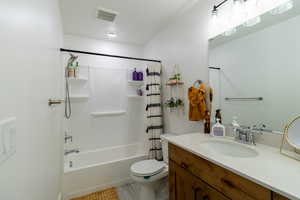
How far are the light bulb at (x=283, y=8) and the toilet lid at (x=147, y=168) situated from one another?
5.85 feet

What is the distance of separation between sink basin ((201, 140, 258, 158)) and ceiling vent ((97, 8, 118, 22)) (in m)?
1.95

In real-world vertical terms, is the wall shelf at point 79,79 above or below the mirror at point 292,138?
above

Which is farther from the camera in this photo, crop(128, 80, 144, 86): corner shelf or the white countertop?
crop(128, 80, 144, 86): corner shelf

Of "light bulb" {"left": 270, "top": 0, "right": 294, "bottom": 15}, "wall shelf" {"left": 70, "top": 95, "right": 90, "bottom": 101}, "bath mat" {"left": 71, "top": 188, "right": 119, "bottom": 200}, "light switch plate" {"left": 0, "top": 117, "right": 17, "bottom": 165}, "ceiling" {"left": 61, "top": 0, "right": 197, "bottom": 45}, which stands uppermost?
"ceiling" {"left": 61, "top": 0, "right": 197, "bottom": 45}

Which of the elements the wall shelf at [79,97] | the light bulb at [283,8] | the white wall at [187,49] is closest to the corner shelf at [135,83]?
the white wall at [187,49]

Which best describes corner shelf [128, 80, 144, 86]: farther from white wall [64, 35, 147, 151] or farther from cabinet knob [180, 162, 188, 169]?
cabinet knob [180, 162, 188, 169]

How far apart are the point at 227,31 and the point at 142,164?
5.84ft

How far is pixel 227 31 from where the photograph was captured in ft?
4.42

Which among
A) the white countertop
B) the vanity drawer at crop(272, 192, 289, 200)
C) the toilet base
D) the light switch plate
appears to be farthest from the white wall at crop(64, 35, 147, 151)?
the vanity drawer at crop(272, 192, 289, 200)

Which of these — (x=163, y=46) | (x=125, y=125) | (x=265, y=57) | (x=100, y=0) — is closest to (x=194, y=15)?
(x=163, y=46)

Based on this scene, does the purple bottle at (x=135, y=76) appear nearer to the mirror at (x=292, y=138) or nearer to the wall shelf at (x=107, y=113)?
the wall shelf at (x=107, y=113)

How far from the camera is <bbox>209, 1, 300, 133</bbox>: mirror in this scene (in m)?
0.95

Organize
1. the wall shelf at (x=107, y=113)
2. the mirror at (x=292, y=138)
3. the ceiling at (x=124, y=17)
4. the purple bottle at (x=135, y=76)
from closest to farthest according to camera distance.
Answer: the mirror at (x=292, y=138) → the ceiling at (x=124, y=17) → the wall shelf at (x=107, y=113) → the purple bottle at (x=135, y=76)

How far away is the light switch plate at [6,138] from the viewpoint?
375mm
